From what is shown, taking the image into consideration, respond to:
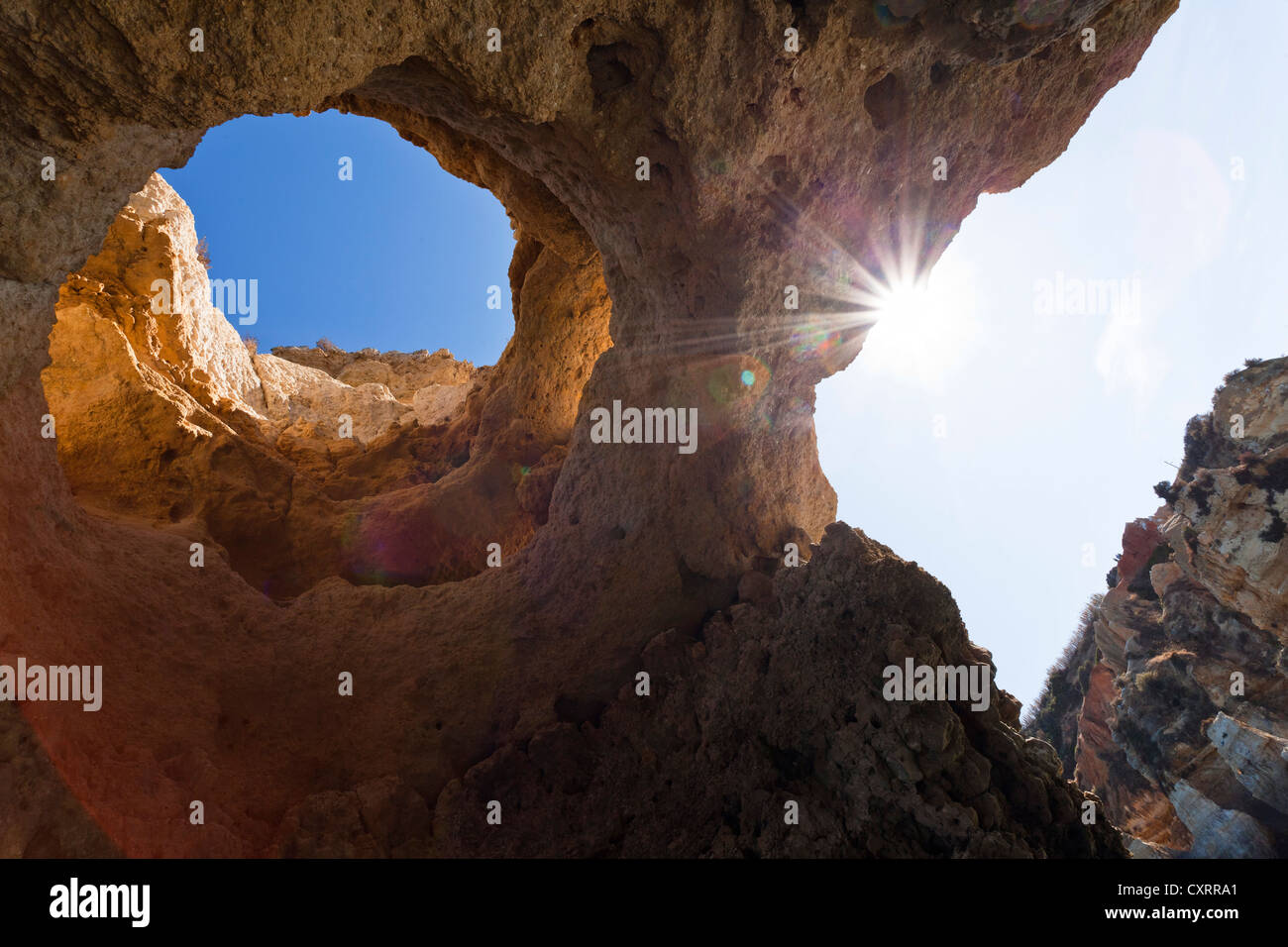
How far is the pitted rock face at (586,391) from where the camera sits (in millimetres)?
3490

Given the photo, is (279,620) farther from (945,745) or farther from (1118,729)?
(1118,729)

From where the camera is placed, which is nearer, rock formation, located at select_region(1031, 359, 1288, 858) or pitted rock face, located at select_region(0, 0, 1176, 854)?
pitted rock face, located at select_region(0, 0, 1176, 854)

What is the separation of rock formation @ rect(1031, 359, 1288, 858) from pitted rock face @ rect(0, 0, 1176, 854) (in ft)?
23.1

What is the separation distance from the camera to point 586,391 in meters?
6.81

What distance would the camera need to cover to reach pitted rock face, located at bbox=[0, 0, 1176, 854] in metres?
3.49

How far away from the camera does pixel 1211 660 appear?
42.0 ft

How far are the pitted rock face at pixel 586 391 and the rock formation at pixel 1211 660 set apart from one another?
7027 mm

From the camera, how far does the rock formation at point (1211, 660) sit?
360 inches

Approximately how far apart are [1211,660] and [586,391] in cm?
1437

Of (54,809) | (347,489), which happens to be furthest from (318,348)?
(54,809)

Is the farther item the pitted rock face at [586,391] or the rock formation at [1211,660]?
the rock formation at [1211,660]

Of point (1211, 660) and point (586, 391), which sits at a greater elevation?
point (586, 391)

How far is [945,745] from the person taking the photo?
14.0 ft

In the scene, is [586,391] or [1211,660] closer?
[586,391]
